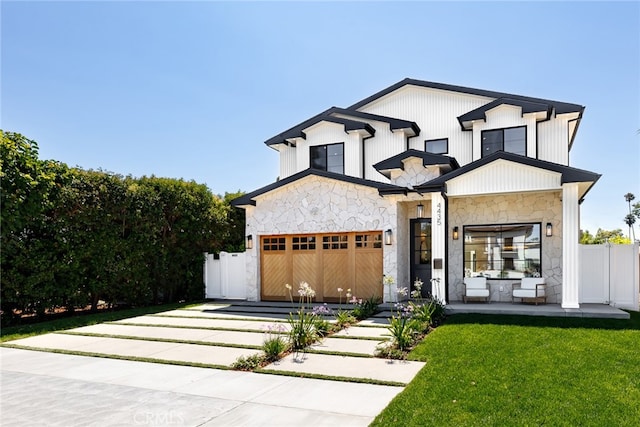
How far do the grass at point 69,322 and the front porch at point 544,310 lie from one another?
918 cm

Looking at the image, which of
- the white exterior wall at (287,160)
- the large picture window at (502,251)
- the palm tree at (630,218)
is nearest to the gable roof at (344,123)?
the white exterior wall at (287,160)

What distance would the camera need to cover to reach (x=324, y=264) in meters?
14.8

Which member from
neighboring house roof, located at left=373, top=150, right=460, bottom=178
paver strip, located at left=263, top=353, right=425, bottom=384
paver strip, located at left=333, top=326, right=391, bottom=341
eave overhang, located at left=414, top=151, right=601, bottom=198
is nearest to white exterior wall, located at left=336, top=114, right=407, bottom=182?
neighboring house roof, located at left=373, top=150, right=460, bottom=178

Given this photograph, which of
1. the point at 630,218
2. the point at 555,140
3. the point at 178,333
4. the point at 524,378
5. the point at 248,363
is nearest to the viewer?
the point at 524,378

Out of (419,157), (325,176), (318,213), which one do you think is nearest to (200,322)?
(318,213)

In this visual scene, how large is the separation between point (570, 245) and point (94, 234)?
13.2 m

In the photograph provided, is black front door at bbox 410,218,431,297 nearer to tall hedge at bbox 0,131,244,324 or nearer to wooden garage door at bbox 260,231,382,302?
wooden garage door at bbox 260,231,382,302

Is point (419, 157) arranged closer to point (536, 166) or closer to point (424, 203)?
point (424, 203)

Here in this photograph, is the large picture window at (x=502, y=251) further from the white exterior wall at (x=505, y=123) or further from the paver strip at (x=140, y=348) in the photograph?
the paver strip at (x=140, y=348)

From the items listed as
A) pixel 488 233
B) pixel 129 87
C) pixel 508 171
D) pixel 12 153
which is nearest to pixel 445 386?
pixel 508 171

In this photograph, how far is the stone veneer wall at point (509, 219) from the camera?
43.5 feet

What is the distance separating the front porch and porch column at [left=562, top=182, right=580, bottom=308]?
347 millimetres

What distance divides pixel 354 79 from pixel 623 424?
16.0 m

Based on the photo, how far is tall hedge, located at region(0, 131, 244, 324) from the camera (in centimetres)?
1104
